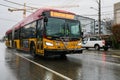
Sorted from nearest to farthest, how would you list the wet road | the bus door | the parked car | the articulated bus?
1. the wet road
2. the articulated bus
3. the bus door
4. the parked car

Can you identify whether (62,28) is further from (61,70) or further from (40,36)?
(61,70)

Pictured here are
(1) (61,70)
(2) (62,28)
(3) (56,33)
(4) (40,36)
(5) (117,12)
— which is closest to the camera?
(1) (61,70)

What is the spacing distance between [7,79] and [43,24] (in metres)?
7.42

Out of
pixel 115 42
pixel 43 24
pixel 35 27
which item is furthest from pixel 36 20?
pixel 115 42

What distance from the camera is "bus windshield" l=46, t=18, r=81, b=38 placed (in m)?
16.8

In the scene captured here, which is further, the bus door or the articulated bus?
the bus door

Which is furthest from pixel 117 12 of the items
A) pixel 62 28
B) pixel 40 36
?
pixel 40 36

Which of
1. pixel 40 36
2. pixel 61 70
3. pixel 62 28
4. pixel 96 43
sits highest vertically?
pixel 62 28

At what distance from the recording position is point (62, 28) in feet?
56.5

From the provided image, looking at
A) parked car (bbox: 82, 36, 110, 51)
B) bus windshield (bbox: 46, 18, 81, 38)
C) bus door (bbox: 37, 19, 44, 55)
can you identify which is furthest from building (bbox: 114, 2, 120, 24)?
bus door (bbox: 37, 19, 44, 55)

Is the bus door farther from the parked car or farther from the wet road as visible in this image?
the parked car

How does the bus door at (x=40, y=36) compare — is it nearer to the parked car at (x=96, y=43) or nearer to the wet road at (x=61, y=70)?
the wet road at (x=61, y=70)

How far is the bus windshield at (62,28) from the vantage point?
1675 centimetres

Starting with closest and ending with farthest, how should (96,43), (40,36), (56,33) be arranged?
(56,33), (40,36), (96,43)
